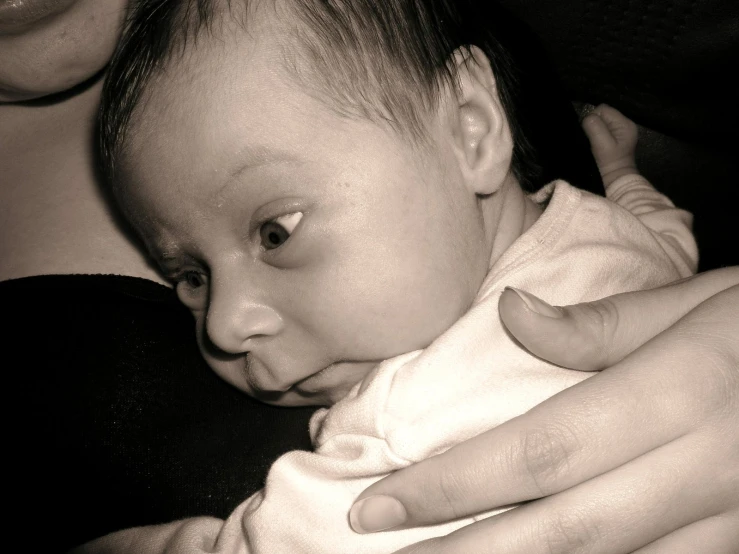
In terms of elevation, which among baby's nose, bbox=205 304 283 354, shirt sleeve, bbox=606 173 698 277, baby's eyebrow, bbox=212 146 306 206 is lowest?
baby's nose, bbox=205 304 283 354

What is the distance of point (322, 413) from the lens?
110 cm

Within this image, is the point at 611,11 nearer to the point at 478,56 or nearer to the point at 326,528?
the point at 478,56

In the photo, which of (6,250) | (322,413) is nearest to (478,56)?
(322,413)

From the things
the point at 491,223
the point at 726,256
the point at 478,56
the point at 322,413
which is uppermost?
the point at 478,56

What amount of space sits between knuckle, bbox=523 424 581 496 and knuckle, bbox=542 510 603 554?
42 millimetres

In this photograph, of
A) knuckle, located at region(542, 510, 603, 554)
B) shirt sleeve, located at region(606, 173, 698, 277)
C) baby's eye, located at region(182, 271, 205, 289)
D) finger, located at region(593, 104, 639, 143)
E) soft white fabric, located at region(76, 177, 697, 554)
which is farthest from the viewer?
finger, located at region(593, 104, 639, 143)

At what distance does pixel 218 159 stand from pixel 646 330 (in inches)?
27.1

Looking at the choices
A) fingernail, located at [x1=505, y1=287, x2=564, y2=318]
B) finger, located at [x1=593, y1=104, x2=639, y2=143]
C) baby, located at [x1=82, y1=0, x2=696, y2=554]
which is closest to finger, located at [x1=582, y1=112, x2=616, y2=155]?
finger, located at [x1=593, y1=104, x2=639, y2=143]

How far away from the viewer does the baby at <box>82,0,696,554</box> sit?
893 millimetres

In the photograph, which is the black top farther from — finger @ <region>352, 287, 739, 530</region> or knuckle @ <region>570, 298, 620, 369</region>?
knuckle @ <region>570, 298, 620, 369</region>

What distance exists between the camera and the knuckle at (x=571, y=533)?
765 millimetres

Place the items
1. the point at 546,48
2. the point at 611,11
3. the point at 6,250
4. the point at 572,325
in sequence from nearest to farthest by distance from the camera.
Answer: the point at 572,325
the point at 6,250
the point at 611,11
the point at 546,48

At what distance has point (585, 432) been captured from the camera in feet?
2.55

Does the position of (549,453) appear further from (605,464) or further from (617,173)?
(617,173)
